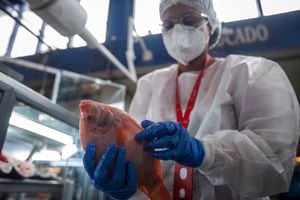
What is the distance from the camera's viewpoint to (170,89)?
130 cm

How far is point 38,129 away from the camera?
1.60 meters

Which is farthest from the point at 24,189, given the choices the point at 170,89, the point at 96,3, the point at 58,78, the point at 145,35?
the point at 96,3

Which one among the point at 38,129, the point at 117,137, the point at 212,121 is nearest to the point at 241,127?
the point at 212,121

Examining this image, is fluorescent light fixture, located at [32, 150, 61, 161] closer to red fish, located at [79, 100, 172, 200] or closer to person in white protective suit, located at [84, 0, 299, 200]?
person in white protective suit, located at [84, 0, 299, 200]

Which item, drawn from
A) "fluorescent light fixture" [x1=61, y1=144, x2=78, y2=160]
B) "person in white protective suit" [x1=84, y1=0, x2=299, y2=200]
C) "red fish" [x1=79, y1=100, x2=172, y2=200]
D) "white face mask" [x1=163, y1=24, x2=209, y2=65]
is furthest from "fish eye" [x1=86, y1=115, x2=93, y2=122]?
"fluorescent light fixture" [x1=61, y1=144, x2=78, y2=160]

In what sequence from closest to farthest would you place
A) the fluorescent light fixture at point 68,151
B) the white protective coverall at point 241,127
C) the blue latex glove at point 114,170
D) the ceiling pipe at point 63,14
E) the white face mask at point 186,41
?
the blue latex glove at point 114,170
the white protective coverall at point 241,127
the ceiling pipe at point 63,14
the white face mask at point 186,41
the fluorescent light fixture at point 68,151

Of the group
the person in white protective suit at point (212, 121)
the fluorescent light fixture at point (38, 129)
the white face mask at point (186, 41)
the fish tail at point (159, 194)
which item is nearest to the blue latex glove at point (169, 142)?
the person in white protective suit at point (212, 121)

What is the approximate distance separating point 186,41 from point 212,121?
0.47 metres

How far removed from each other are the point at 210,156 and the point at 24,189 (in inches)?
40.7

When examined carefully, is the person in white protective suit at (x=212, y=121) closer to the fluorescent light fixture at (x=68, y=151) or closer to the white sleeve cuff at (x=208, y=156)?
the white sleeve cuff at (x=208, y=156)

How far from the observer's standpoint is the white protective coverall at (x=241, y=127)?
2.85 ft

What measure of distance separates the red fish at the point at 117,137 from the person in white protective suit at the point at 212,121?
1.4 inches

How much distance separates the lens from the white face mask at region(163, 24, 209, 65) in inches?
50.5

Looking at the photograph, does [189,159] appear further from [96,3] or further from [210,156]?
[96,3]
